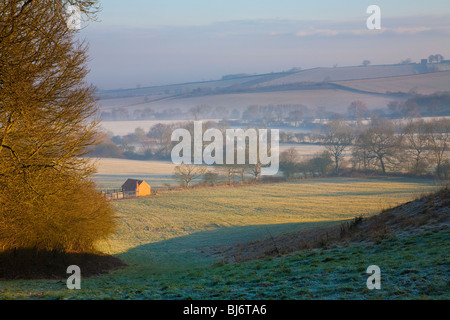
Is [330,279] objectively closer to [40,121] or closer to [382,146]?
[40,121]

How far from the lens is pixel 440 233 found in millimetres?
9578

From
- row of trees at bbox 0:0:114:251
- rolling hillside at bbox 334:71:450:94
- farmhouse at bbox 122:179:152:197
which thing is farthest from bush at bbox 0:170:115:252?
rolling hillside at bbox 334:71:450:94

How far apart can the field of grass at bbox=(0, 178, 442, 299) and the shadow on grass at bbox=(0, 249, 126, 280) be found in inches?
47.5

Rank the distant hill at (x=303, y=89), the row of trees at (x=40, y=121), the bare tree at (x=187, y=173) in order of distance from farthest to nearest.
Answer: the distant hill at (x=303, y=89), the bare tree at (x=187, y=173), the row of trees at (x=40, y=121)

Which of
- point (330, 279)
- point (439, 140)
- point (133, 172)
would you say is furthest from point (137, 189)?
point (330, 279)

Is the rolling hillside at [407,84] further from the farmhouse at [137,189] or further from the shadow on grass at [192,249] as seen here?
the shadow on grass at [192,249]

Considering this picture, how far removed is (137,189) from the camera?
45.8m

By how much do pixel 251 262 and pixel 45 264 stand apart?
7.52 metres

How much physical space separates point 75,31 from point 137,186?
34767 millimetres

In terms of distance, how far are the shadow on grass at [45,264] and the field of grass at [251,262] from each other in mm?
1208

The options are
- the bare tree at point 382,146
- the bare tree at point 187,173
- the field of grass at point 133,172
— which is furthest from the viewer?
the field of grass at point 133,172

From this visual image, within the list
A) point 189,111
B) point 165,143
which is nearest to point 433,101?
point 165,143

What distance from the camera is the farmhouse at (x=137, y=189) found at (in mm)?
45247

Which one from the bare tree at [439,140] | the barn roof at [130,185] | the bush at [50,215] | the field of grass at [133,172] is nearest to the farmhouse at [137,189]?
the barn roof at [130,185]
